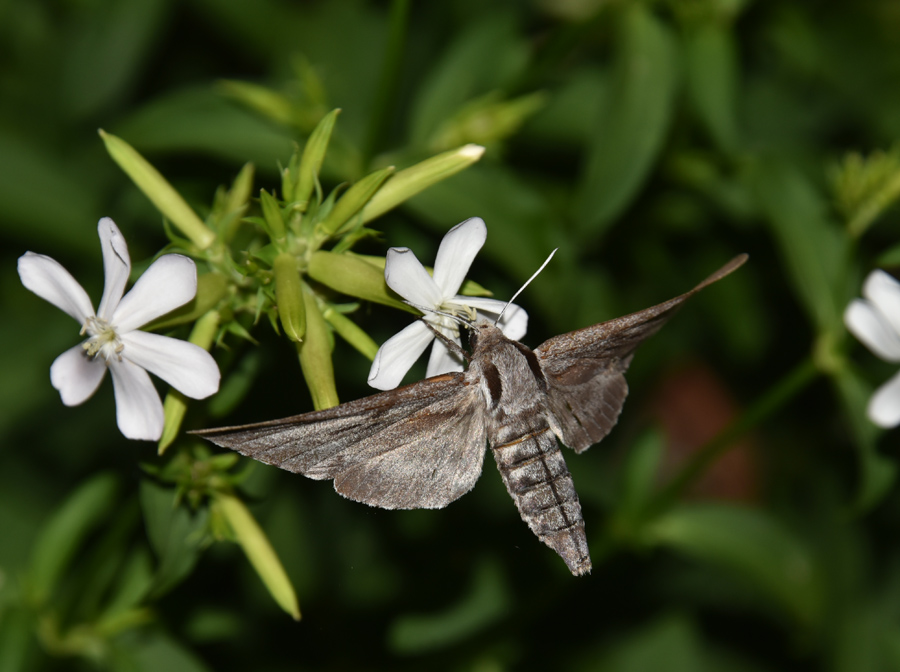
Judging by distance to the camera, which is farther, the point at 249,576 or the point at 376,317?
the point at 249,576

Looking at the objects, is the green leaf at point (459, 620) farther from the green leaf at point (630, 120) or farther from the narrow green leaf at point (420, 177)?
the narrow green leaf at point (420, 177)

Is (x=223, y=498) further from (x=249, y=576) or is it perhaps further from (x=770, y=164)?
(x=770, y=164)

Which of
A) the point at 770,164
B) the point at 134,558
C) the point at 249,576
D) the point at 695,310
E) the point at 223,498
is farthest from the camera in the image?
the point at 695,310

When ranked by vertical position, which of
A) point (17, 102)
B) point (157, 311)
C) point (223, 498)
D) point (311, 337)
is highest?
point (17, 102)

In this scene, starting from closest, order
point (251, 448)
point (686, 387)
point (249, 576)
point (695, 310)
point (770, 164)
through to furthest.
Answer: point (251, 448), point (770, 164), point (249, 576), point (695, 310), point (686, 387)

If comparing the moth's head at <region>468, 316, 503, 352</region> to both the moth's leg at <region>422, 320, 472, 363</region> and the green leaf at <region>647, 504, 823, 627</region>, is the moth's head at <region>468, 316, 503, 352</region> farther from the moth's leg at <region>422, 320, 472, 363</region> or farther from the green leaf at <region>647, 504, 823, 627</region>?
the green leaf at <region>647, 504, 823, 627</region>

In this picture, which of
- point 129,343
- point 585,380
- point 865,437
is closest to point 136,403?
point 129,343

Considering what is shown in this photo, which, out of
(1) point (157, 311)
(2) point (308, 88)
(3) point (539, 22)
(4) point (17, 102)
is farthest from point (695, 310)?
(4) point (17, 102)

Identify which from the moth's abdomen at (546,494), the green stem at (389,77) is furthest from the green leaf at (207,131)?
the moth's abdomen at (546,494)
